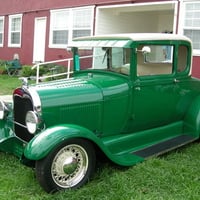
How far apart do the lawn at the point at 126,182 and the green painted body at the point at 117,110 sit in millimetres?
215

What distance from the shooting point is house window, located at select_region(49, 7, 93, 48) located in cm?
1362

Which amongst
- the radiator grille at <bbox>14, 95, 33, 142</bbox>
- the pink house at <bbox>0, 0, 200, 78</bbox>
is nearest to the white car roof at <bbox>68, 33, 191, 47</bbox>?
the radiator grille at <bbox>14, 95, 33, 142</bbox>

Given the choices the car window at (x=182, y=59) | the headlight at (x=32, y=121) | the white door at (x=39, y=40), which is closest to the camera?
the headlight at (x=32, y=121)

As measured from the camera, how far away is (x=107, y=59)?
16.1 ft

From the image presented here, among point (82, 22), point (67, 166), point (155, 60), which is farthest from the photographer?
point (82, 22)

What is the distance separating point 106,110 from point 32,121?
93 cm

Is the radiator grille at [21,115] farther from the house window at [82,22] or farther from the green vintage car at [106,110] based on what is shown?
the house window at [82,22]

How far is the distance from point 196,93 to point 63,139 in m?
2.61

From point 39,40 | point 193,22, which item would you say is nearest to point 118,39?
point 193,22

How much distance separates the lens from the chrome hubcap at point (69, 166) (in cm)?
384

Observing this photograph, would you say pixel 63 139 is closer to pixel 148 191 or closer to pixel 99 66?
pixel 148 191

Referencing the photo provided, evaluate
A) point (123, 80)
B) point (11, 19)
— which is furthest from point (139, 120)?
point (11, 19)

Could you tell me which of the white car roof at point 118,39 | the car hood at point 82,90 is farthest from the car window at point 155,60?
the car hood at point 82,90

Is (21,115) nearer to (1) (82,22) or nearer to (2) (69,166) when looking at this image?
(2) (69,166)
